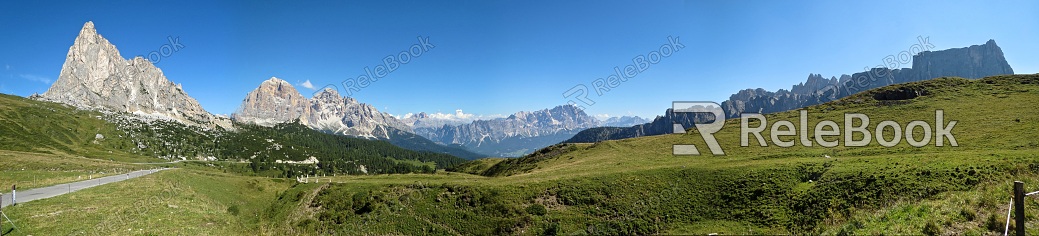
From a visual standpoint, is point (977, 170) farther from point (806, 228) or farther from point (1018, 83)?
point (1018, 83)

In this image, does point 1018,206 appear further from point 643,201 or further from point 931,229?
point 643,201

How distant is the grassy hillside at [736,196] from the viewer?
26.9 metres

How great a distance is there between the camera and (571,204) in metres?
41.8

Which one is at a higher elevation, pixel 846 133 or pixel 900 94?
pixel 900 94

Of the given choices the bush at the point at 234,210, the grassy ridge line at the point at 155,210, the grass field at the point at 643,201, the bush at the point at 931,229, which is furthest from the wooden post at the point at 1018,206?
the bush at the point at 234,210

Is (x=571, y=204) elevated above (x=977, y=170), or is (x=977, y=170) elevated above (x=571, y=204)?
(x=977, y=170)

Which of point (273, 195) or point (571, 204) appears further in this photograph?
point (273, 195)

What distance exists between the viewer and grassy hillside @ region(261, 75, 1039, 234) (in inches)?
1059

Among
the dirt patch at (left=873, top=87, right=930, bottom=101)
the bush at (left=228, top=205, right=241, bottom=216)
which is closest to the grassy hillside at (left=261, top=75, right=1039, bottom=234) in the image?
the bush at (left=228, top=205, right=241, bottom=216)

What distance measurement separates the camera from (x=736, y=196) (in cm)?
3875

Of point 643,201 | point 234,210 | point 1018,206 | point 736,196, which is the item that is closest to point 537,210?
point 643,201

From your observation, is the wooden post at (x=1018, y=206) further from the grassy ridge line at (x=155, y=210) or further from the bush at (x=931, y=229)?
the grassy ridge line at (x=155, y=210)

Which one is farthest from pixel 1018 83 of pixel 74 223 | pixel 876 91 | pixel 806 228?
pixel 74 223

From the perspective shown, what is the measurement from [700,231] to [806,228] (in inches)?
297
